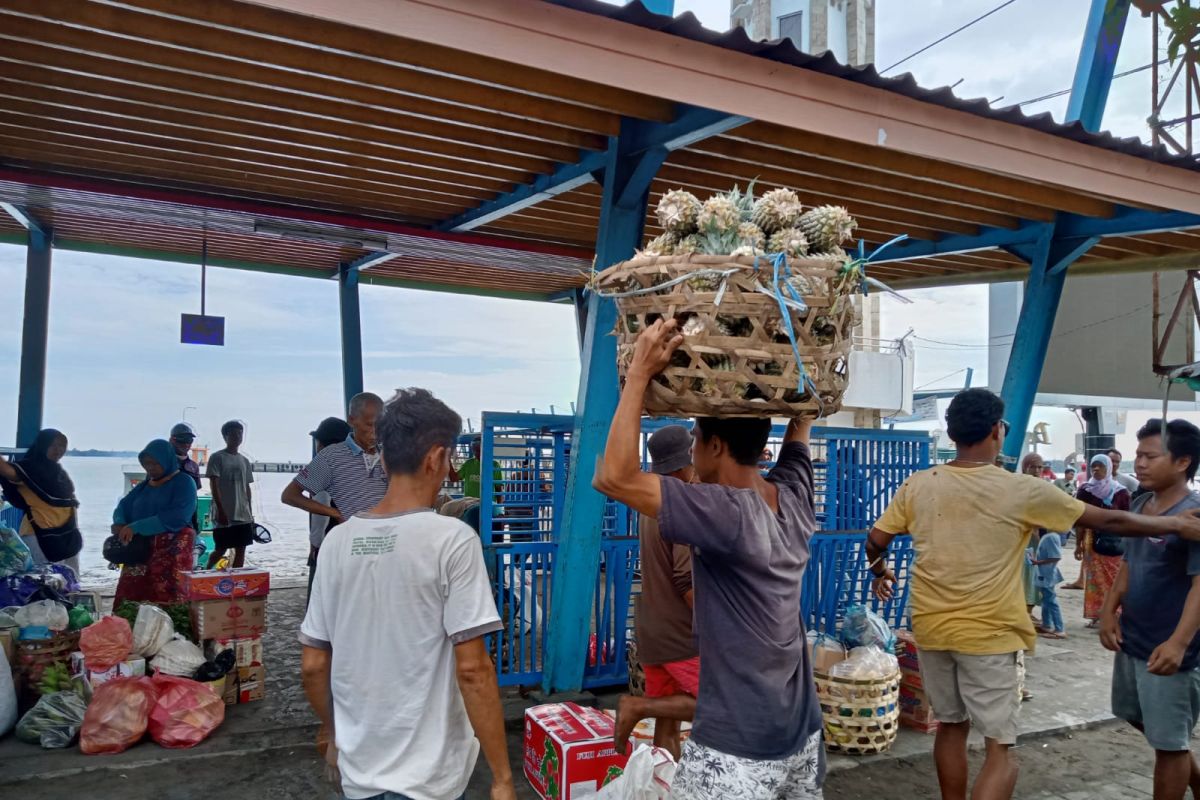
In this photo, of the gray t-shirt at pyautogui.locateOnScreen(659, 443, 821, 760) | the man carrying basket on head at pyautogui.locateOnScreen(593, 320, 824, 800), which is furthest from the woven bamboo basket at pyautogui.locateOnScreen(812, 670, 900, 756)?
the gray t-shirt at pyautogui.locateOnScreen(659, 443, 821, 760)

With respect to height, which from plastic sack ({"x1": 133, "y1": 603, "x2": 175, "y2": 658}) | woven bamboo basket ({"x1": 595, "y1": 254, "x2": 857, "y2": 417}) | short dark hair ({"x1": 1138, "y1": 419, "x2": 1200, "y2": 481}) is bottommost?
plastic sack ({"x1": 133, "y1": 603, "x2": 175, "y2": 658})

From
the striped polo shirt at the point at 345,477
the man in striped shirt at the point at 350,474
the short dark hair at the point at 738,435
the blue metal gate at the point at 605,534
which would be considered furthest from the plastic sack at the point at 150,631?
the short dark hair at the point at 738,435

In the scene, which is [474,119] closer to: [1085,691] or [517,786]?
[517,786]

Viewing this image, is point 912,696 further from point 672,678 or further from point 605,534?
point 672,678

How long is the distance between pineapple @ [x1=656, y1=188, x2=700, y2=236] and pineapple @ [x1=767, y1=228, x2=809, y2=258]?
0.67 feet

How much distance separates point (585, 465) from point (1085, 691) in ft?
13.8

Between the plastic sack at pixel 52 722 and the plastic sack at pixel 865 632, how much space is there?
4370mm

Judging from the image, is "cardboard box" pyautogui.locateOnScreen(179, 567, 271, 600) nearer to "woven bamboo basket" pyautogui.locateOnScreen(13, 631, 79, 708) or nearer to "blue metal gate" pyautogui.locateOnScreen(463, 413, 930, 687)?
"woven bamboo basket" pyautogui.locateOnScreen(13, 631, 79, 708)

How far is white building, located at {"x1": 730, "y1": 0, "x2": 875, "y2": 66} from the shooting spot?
28.1 metres

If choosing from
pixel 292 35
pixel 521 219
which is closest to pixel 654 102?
pixel 292 35

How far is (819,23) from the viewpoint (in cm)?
2808

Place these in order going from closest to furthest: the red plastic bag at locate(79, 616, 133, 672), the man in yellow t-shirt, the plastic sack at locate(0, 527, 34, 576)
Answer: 1. the man in yellow t-shirt
2. the red plastic bag at locate(79, 616, 133, 672)
3. the plastic sack at locate(0, 527, 34, 576)

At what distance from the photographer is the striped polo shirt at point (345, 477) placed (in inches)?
206

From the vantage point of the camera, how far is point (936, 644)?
3391 mm
